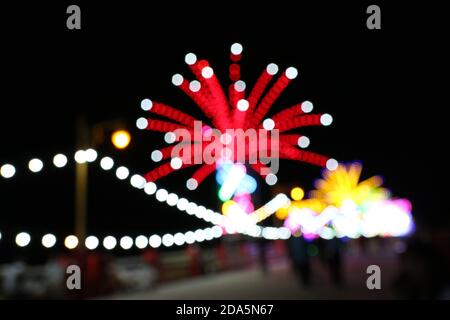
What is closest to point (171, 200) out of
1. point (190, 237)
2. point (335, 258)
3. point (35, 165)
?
point (190, 237)

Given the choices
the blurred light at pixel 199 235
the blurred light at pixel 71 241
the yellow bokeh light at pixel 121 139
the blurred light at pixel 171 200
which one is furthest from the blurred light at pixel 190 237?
the yellow bokeh light at pixel 121 139

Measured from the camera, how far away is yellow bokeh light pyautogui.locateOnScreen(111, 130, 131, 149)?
28.1 feet

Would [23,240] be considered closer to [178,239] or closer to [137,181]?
[137,181]

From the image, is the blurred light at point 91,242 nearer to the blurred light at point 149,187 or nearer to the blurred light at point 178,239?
the blurred light at point 149,187

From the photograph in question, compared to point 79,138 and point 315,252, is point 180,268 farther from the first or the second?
point 79,138

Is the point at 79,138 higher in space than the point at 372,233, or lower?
higher

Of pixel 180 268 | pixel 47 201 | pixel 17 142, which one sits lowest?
pixel 180 268

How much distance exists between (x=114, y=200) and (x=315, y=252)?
14.1 meters

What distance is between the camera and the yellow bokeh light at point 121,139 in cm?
856

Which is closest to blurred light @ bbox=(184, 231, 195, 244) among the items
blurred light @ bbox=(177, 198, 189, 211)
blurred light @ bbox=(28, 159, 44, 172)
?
A: blurred light @ bbox=(177, 198, 189, 211)

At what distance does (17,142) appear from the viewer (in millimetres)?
21828

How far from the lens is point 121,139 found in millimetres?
8586
